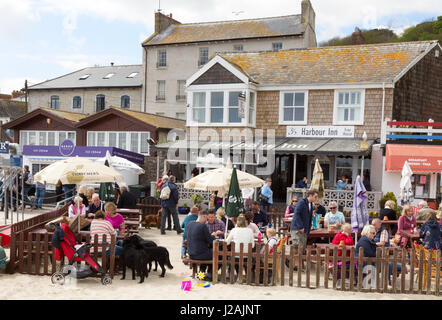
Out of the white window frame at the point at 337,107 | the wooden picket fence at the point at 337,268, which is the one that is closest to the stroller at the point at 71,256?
the wooden picket fence at the point at 337,268

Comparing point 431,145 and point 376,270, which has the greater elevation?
point 431,145

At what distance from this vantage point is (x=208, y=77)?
23.6 metres

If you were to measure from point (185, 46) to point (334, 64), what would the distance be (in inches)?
772

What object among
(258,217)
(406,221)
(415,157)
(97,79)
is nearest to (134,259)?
(258,217)

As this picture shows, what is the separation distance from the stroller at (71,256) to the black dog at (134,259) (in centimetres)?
48

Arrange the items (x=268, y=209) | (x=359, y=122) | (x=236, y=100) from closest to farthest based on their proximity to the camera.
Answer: (x=268, y=209) → (x=359, y=122) → (x=236, y=100)

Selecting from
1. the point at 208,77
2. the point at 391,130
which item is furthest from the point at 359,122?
the point at 208,77

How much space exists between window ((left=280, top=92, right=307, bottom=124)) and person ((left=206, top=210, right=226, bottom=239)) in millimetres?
13112

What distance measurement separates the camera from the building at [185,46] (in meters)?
37.6

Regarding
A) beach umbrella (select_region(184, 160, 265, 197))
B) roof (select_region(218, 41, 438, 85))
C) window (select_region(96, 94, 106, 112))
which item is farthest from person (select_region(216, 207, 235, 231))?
window (select_region(96, 94, 106, 112))

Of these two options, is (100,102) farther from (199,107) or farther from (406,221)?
(406,221)

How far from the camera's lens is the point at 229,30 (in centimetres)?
3931

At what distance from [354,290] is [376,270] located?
0.57 m

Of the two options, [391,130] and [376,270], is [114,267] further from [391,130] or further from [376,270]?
[391,130]
